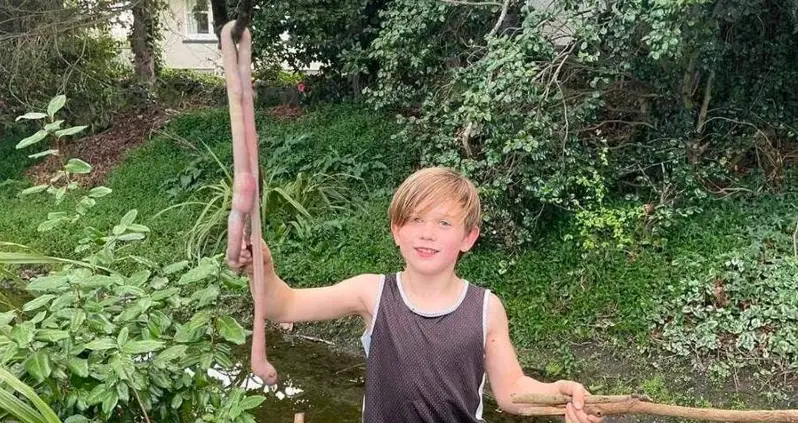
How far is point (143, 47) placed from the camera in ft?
31.3

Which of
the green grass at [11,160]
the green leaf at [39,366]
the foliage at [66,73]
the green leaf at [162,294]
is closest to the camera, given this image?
the green leaf at [39,366]

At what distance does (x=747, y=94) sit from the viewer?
508 centimetres

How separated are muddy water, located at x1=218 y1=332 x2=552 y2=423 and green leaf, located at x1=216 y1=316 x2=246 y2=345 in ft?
6.59

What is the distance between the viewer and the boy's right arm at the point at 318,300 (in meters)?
1.56

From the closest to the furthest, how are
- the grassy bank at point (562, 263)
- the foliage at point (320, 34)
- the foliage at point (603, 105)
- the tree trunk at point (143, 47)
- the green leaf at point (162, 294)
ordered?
the green leaf at point (162, 294)
the grassy bank at point (562, 263)
the foliage at point (603, 105)
the foliage at point (320, 34)
the tree trunk at point (143, 47)

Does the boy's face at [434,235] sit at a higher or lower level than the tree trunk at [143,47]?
lower

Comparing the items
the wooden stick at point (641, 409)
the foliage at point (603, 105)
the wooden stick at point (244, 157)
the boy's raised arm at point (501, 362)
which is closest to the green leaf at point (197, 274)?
the wooden stick at point (244, 157)

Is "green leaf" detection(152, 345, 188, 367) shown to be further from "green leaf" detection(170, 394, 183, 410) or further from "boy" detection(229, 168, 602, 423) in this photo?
"boy" detection(229, 168, 602, 423)

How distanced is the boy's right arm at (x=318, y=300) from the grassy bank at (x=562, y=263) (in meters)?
2.61

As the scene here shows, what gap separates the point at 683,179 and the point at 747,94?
922mm

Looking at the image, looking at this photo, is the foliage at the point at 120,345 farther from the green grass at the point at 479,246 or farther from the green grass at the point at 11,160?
the green grass at the point at 11,160

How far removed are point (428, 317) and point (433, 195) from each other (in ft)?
0.92

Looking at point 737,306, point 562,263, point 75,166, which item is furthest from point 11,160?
point 737,306

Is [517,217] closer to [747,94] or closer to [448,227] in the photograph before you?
[747,94]
